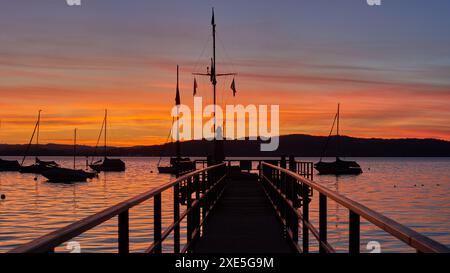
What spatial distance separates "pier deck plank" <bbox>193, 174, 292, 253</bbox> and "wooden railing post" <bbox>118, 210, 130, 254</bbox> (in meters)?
5.79

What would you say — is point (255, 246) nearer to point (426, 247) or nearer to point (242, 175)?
point (426, 247)

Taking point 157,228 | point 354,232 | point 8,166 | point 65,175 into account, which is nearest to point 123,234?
point 157,228

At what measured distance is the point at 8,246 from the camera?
1084 inches

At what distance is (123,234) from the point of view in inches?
197

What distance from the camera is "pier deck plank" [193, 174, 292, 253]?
11312 millimetres

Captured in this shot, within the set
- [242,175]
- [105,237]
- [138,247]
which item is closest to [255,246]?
[138,247]

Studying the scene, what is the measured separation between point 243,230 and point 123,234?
28.4ft

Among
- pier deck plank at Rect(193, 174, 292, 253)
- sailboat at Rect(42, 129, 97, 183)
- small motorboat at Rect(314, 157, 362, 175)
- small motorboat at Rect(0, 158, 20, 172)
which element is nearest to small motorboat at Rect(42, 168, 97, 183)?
sailboat at Rect(42, 129, 97, 183)

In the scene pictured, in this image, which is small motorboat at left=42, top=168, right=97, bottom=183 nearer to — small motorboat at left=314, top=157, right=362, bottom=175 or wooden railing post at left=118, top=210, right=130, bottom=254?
small motorboat at left=314, top=157, right=362, bottom=175

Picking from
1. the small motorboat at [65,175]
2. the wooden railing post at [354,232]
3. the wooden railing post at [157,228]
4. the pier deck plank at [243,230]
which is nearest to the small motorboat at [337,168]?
the small motorboat at [65,175]

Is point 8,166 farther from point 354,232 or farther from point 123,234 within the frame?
point 354,232

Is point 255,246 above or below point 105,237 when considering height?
above

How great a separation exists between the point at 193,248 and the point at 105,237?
18.0 m

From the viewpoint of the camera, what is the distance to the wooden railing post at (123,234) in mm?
4973
